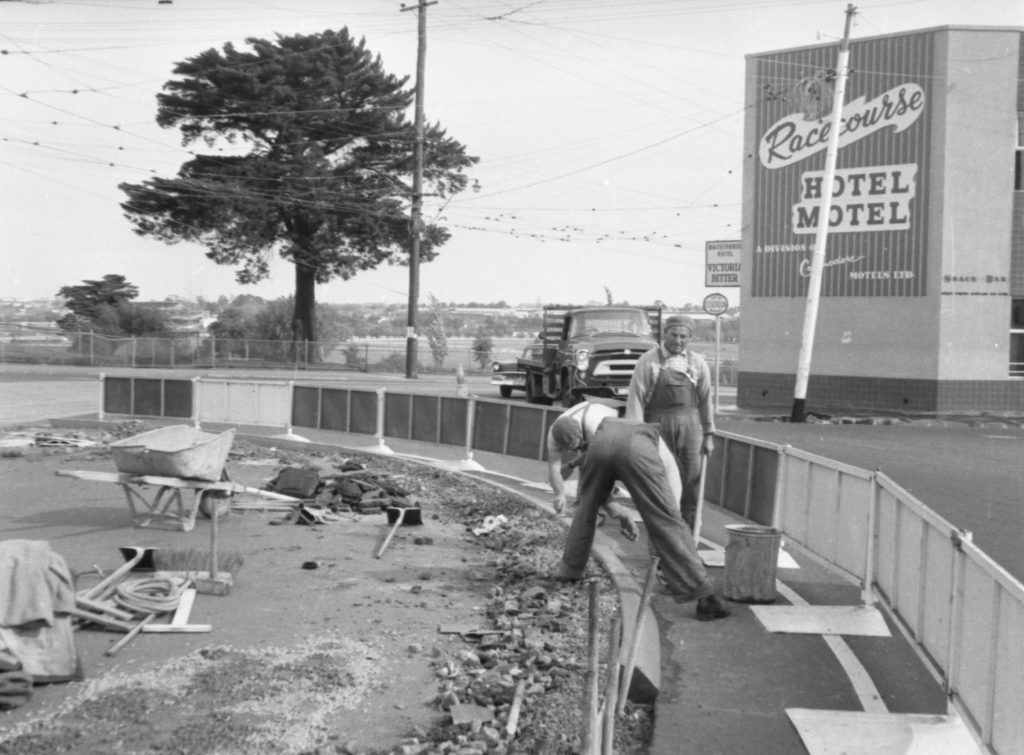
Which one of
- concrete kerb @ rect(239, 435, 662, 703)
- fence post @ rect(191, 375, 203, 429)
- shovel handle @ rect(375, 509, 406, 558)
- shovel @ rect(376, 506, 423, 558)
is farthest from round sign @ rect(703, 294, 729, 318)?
shovel handle @ rect(375, 509, 406, 558)

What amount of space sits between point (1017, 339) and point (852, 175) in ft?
19.3

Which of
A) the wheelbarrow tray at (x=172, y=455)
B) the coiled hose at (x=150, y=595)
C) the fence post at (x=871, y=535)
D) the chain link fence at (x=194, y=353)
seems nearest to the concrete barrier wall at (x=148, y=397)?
the wheelbarrow tray at (x=172, y=455)

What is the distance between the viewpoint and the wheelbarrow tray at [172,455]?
11.1m

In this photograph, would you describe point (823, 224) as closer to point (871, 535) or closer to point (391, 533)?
point (391, 533)

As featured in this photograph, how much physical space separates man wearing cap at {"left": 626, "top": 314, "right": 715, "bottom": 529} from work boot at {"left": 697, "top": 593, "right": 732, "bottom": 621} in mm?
1310

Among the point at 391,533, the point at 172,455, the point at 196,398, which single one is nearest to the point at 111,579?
the point at 172,455

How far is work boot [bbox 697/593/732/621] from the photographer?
812 cm

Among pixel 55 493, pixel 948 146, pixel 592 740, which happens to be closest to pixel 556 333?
pixel 948 146

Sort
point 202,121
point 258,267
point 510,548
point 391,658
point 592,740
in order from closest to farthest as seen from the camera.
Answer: point 592,740 < point 391,658 < point 510,548 < point 202,121 < point 258,267

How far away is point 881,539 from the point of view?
783cm

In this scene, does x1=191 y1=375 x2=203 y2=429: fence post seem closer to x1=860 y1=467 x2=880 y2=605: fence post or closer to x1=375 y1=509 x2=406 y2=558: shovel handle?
x1=375 y1=509 x2=406 y2=558: shovel handle

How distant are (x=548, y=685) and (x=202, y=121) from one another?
5056 cm

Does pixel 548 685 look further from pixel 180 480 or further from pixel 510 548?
pixel 180 480

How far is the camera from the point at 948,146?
97.5ft
